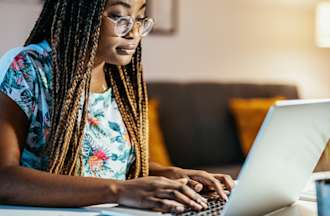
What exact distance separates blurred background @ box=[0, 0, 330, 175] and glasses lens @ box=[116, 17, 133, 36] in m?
1.77

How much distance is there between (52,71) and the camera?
1.40m

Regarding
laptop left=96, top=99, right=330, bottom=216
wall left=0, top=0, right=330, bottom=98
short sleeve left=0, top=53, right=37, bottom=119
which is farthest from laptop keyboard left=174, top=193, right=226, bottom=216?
wall left=0, top=0, right=330, bottom=98

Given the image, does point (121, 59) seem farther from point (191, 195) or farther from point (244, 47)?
point (244, 47)

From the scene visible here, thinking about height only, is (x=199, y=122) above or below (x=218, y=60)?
below

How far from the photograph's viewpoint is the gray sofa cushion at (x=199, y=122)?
3.47 metres

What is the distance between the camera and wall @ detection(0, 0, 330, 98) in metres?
3.81

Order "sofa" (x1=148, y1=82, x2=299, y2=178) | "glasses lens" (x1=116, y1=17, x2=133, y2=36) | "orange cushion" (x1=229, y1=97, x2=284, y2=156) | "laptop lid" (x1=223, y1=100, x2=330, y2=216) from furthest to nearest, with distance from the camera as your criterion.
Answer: "orange cushion" (x1=229, y1=97, x2=284, y2=156), "sofa" (x1=148, y1=82, x2=299, y2=178), "glasses lens" (x1=116, y1=17, x2=133, y2=36), "laptop lid" (x1=223, y1=100, x2=330, y2=216)

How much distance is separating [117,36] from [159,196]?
1.45 ft

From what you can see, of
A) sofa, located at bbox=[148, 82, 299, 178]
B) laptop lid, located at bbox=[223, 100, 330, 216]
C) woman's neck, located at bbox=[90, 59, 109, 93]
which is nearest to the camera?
laptop lid, located at bbox=[223, 100, 330, 216]

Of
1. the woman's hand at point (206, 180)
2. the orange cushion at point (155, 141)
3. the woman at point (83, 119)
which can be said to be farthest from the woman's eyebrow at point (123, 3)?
the orange cushion at point (155, 141)

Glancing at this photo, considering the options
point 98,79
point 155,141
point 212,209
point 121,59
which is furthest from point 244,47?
point 212,209

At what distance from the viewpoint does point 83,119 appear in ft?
4.69

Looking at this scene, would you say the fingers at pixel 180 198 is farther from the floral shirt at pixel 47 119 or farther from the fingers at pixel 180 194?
the floral shirt at pixel 47 119

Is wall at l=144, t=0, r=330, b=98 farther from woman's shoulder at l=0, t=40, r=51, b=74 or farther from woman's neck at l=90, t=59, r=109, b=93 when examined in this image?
woman's shoulder at l=0, t=40, r=51, b=74
